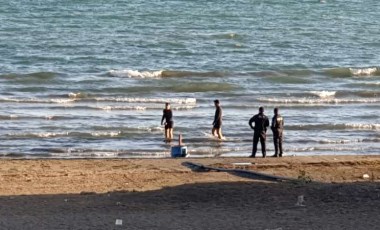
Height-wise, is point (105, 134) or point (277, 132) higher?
point (277, 132)

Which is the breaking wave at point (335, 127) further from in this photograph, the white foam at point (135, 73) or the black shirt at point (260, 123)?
the white foam at point (135, 73)

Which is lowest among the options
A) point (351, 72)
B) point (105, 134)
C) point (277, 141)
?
point (105, 134)

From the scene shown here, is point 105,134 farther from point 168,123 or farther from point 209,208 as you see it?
point 209,208

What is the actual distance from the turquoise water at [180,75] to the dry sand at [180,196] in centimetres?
259

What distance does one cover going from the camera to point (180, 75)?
40.6 metres

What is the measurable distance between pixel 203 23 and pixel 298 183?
→ 4156 centimetres

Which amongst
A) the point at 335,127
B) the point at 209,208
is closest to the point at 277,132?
the point at 335,127

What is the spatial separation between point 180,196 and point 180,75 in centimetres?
2229

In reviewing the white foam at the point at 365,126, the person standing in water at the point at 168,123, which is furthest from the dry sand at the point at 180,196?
the white foam at the point at 365,126

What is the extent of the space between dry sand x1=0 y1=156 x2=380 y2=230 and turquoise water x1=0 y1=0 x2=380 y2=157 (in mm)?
2593

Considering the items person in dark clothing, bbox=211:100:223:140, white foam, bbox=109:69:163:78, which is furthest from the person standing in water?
white foam, bbox=109:69:163:78

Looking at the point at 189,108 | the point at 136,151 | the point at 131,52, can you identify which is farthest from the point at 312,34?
the point at 136,151

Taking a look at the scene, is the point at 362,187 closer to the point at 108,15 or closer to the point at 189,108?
the point at 189,108

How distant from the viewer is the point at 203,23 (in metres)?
60.5
